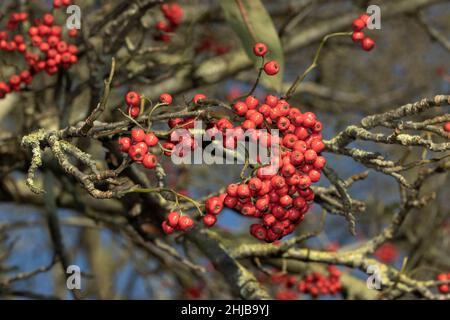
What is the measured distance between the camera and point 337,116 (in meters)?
6.70

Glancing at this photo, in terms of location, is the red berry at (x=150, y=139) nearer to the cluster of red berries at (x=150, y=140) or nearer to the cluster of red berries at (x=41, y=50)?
the cluster of red berries at (x=150, y=140)

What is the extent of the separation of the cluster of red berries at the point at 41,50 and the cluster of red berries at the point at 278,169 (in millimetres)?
1357

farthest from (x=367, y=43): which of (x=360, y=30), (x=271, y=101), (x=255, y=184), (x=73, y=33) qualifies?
(x=73, y=33)

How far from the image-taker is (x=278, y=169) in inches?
81.0

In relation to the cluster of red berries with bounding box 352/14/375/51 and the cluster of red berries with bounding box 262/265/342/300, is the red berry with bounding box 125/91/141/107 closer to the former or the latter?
the cluster of red berries with bounding box 352/14/375/51

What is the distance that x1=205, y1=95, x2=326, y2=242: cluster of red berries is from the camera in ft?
6.69

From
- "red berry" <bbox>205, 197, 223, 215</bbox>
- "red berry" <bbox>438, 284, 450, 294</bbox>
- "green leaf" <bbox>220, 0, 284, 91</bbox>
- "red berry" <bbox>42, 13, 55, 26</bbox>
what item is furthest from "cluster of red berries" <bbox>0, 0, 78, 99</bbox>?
"red berry" <bbox>438, 284, 450, 294</bbox>

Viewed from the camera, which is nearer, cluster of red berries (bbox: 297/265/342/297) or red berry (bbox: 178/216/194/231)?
red berry (bbox: 178/216/194/231)

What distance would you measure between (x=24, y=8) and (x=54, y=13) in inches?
11.2

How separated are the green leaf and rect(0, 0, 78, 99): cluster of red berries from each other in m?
0.83

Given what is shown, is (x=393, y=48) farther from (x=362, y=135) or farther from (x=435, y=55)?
(x=362, y=135)

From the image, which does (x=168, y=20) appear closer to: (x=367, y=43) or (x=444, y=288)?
(x=367, y=43)

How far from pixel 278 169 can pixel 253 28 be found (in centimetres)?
134
